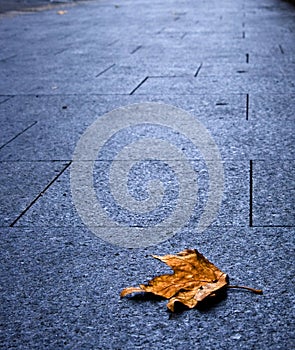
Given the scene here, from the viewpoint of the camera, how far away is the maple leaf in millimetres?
2193

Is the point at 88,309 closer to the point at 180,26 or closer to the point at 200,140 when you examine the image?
the point at 200,140

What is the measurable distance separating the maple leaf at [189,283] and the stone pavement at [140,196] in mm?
51

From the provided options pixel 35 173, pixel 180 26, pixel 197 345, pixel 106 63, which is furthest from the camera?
pixel 180 26

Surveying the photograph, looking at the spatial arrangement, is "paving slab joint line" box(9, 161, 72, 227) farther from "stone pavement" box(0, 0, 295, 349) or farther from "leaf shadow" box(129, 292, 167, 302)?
"leaf shadow" box(129, 292, 167, 302)

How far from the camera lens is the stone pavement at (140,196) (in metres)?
2.08

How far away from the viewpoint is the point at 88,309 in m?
2.18

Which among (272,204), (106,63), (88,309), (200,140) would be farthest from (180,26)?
(88,309)

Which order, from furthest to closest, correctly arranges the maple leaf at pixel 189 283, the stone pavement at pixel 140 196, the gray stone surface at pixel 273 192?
the gray stone surface at pixel 273 192 → the maple leaf at pixel 189 283 → the stone pavement at pixel 140 196

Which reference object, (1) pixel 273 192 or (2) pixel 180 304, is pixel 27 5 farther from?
(2) pixel 180 304

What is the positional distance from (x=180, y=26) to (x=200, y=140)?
6.60 m

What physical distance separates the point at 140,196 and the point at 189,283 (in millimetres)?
1024

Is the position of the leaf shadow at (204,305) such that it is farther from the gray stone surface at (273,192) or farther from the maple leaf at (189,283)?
the gray stone surface at (273,192)

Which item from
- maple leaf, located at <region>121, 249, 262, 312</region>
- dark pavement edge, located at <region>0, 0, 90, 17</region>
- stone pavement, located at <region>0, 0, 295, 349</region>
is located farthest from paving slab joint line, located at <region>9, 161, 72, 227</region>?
dark pavement edge, located at <region>0, 0, 90, 17</region>

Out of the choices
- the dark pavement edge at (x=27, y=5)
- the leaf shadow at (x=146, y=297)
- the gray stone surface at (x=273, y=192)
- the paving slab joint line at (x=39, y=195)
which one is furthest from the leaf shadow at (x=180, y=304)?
the dark pavement edge at (x=27, y=5)
